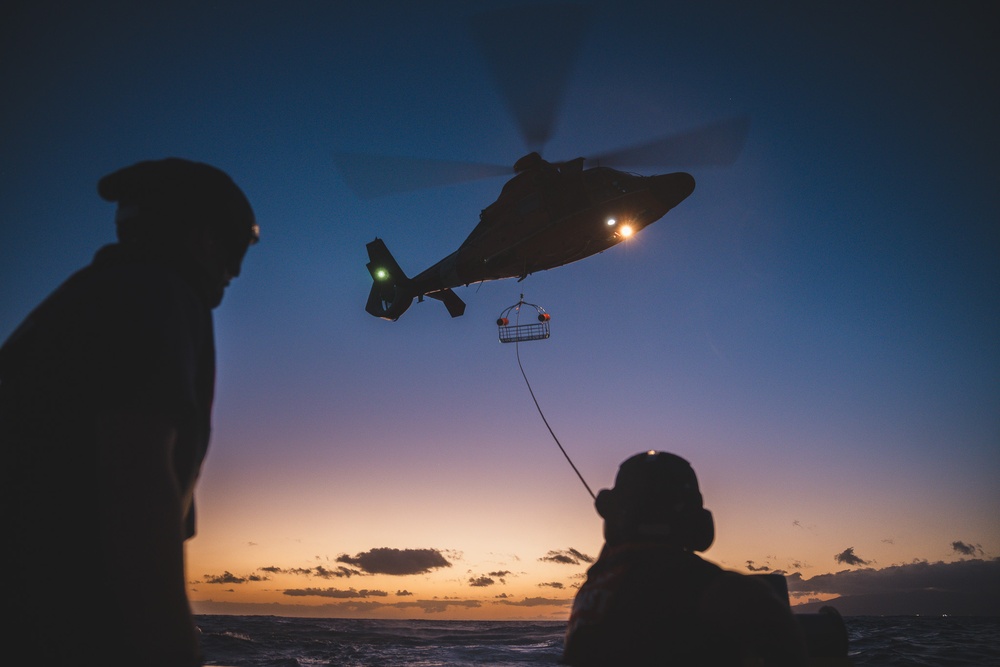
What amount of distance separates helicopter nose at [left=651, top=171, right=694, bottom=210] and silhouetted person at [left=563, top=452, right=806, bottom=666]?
14.3 m

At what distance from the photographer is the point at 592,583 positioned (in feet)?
8.59

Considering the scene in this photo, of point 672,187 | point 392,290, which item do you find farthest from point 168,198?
point 392,290

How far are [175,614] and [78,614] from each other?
221 mm

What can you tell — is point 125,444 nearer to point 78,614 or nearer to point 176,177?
point 78,614

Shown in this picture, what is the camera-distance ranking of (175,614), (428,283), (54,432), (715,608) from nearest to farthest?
(175,614)
(54,432)
(715,608)
(428,283)

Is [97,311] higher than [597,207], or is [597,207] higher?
[597,207]

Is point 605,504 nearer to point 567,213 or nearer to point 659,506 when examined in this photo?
point 659,506

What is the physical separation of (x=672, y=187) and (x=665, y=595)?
1527cm

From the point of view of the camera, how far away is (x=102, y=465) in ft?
3.53

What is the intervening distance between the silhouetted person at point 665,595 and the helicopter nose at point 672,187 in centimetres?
1433

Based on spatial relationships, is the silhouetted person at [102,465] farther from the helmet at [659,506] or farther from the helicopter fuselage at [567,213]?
the helicopter fuselage at [567,213]

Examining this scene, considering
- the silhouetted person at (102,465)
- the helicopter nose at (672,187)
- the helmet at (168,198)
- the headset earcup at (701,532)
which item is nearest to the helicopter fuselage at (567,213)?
the helicopter nose at (672,187)

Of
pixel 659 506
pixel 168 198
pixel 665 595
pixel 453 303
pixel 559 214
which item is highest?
pixel 559 214

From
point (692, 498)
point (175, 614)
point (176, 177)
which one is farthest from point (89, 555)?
point (692, 498)
